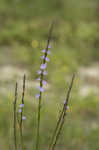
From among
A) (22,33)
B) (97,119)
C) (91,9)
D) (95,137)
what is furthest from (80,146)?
(91,9)

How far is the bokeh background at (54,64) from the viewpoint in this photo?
3.20m

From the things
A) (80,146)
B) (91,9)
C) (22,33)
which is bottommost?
(80,146)

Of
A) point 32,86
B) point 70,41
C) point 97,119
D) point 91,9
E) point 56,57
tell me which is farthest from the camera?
point 91,9

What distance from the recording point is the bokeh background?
3.20m

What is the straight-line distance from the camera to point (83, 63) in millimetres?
5965

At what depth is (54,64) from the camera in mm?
5387

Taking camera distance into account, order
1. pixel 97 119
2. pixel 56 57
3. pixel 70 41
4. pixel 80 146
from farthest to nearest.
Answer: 1. pixel 70 41
2. pixel 56 57
3. pixel 97 119
4. pixel 80 146

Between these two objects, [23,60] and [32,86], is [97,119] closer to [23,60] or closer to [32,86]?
[32,86]

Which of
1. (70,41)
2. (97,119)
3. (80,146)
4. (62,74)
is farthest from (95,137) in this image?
(70,41)

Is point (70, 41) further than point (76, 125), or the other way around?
point (70, 41)

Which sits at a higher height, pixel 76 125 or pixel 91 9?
pixel 91 9

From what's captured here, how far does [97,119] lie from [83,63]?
7.98ft

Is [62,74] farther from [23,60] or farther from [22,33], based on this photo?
[22,33]

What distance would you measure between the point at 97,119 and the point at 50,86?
3.97ft
